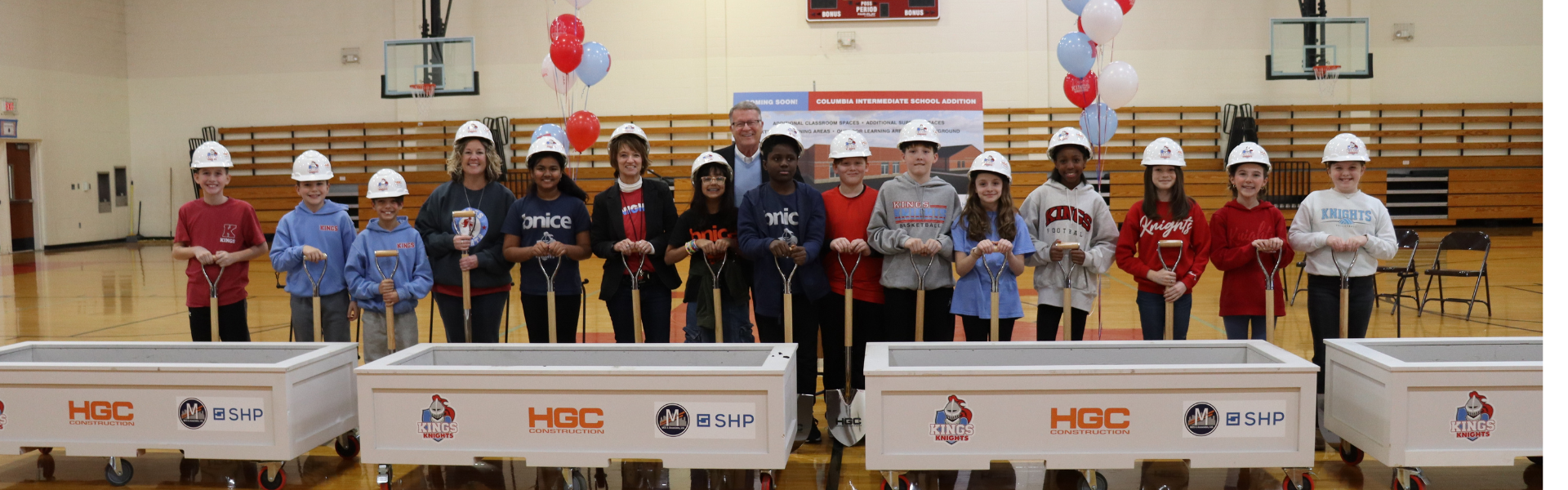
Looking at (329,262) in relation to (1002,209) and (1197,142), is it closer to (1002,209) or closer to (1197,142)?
(1002,209)

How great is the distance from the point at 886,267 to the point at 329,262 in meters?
2.51

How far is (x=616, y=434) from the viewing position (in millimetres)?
2885

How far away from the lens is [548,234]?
3.99 m

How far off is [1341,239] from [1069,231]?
103 cm

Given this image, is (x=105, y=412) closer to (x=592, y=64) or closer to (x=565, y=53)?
(x=565, y=53)

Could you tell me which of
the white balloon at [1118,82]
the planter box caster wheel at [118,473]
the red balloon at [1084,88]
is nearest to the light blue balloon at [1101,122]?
the white balloon at [1118,82]

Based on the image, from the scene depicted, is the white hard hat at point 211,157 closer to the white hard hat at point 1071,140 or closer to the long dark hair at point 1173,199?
the white hard hat at point 1071,140

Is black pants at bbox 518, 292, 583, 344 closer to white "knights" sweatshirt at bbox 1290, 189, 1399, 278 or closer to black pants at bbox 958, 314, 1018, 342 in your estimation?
black pants at bbox 958, 314, 1018, 342

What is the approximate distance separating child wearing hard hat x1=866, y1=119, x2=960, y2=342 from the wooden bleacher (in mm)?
9165

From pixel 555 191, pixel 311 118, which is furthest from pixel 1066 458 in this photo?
pixel 311 118

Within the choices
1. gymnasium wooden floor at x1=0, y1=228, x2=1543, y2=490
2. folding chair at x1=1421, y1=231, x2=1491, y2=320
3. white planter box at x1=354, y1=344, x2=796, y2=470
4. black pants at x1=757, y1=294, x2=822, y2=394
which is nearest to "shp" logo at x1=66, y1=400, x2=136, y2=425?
gymnasium wooden floor at x1=0, y1=228, x2=1543, y2=490

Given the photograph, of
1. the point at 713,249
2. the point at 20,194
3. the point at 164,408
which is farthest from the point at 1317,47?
the point at 20,194

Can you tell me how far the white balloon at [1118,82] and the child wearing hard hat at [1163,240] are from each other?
3.10 metres

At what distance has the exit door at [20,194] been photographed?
13539 mm
